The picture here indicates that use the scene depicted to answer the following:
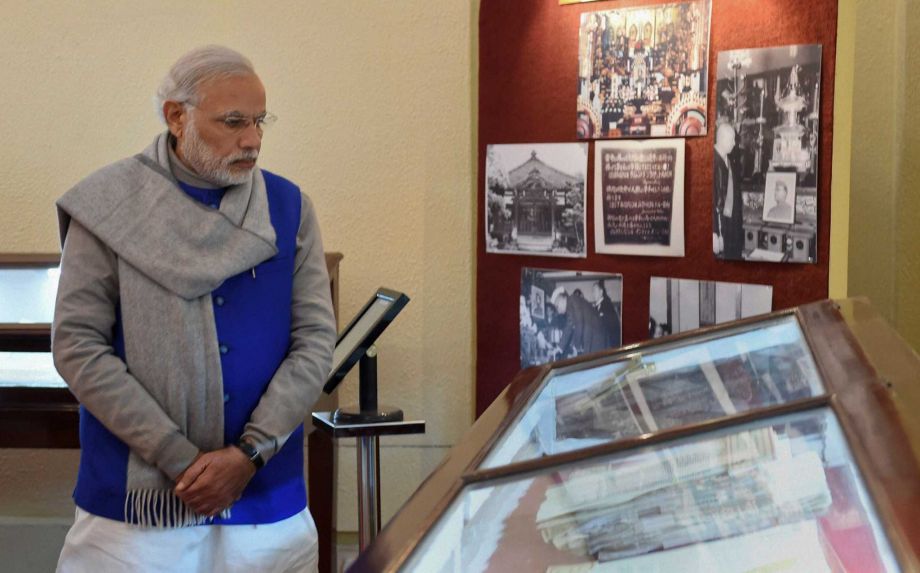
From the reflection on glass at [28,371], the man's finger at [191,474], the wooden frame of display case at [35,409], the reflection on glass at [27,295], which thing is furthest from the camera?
the reflection on glass at [27,295]

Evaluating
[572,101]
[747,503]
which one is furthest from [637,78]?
[747,503]

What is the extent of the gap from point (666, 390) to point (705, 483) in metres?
0.55

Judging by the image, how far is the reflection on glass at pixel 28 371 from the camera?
3.35 metres

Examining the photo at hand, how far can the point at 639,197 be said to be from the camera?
10.3 feet

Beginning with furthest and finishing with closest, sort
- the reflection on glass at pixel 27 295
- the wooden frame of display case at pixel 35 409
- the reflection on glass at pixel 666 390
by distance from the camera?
the reflection on glass at pixel 27 295
the wooden frame of display case at pixel 35 409
the reflection on glass at pixel 666 390

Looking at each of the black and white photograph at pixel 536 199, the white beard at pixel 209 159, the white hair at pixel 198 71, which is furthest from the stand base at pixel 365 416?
the white hair at pixel 198 71

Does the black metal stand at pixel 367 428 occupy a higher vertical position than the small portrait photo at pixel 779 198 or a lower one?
lower

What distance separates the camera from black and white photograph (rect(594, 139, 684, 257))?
3.06 m

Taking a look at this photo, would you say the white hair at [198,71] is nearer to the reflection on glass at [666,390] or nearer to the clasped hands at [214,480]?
the clasped hands at [214,480]

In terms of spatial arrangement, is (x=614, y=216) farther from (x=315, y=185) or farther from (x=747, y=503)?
(x=747, y=503)

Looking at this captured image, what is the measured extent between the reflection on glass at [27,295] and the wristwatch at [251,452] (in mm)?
1448

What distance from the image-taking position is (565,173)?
3.27m

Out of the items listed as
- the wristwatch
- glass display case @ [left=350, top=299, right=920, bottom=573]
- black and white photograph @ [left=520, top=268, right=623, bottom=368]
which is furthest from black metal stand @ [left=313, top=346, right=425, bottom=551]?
glass display case @ [left=350, top=299, right=920, bottom=573]

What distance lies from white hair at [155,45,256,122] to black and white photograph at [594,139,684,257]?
128 cm
